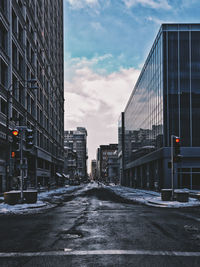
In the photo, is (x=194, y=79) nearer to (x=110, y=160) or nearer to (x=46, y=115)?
(x=46, y=115)

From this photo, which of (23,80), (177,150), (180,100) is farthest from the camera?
(180,100)

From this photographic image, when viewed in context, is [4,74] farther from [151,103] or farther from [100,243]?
[100,243]

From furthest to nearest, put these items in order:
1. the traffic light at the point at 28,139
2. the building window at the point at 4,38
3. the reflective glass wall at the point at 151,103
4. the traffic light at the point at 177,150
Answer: the reflective glass wall at the point at 151,103 → the building window at the point at 4,38 → the traffic light at the point at 177,150 → the traffic light at the point at 28,139

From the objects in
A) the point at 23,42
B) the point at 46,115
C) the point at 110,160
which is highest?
the point at 23,42

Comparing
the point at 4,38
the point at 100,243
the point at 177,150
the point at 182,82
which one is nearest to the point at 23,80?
the point at 4,38

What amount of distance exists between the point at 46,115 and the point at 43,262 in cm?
5685

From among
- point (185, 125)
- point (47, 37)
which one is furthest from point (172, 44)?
point (47, 37)

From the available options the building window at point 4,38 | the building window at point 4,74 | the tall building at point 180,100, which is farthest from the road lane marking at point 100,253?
the tall building at point 180,100

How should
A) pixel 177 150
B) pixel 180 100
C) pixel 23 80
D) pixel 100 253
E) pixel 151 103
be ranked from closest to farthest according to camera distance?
pixel 100 253
pixel 177 150
pixel 23 80
pixel 180 100
pixel 151 103

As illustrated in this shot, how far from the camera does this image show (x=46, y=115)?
203 feet

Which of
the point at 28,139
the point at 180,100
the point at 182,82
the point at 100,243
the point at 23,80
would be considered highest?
the point at 182,82

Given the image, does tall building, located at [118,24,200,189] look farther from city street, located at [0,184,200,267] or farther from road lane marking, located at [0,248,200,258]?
road lane marking, located at [0,248,200,258]

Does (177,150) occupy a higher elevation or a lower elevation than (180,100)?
lower

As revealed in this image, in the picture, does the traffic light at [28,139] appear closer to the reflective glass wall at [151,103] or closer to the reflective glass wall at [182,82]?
the reflective glass wall at [182,82]
